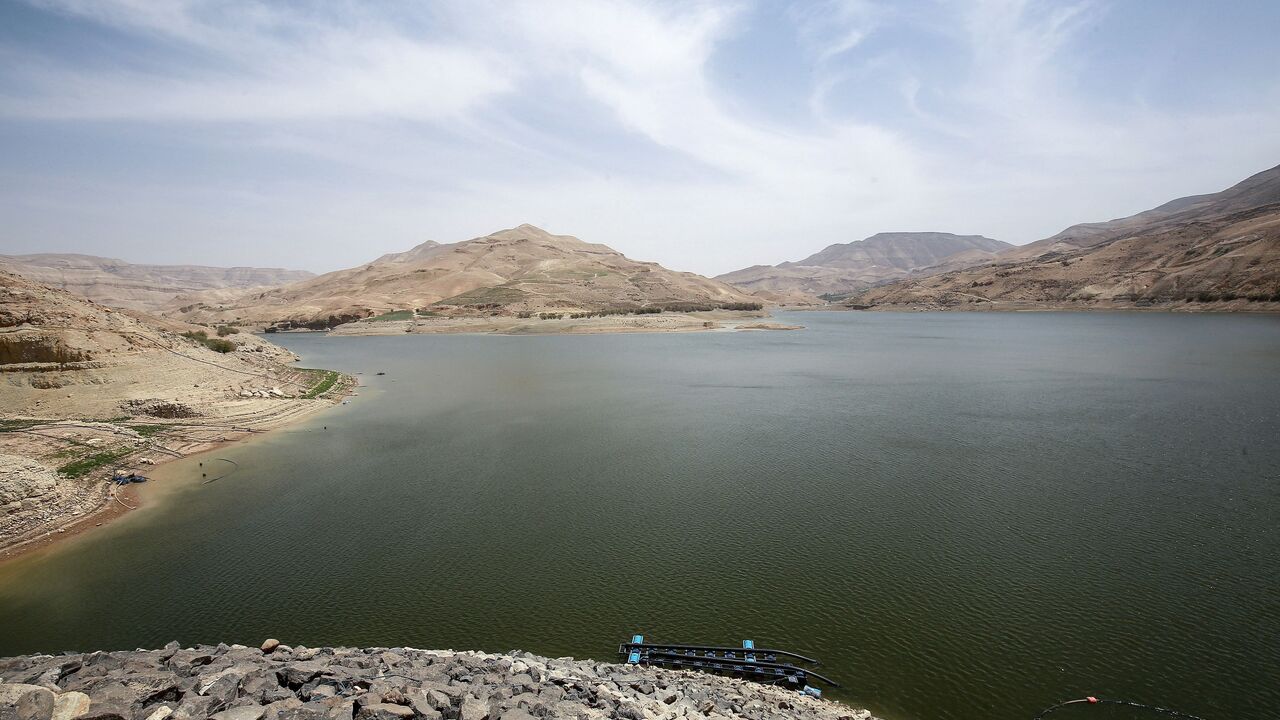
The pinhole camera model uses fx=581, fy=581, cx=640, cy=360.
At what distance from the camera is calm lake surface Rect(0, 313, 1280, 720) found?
34.4 ft

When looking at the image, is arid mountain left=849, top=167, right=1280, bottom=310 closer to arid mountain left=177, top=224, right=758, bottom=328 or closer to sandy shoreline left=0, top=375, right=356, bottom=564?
arid mountain left=177, top=224, right=758, bottom=328

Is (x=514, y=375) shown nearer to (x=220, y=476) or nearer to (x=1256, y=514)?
(x=220, y=476)

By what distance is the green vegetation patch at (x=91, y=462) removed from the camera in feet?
62.6

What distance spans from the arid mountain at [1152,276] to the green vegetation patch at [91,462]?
113m

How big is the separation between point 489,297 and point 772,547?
101m

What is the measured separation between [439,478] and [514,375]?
25418 millimetres

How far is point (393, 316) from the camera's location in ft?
322

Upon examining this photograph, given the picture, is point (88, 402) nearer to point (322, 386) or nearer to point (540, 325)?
point (322, 386)

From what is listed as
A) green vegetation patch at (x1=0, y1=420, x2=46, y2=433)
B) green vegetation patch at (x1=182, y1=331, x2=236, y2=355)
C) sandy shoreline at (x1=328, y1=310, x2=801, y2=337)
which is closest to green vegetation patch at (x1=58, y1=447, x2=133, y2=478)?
green vegetation patch at (x1=0, y1=420, x2=46, y2=433)

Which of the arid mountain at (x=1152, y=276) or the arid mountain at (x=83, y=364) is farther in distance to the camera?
the arid mountain at (x=1152, y=276)

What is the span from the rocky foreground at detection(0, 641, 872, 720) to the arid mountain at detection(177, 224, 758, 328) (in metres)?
92.4

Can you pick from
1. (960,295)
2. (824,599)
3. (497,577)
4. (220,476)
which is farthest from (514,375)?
(960,295)

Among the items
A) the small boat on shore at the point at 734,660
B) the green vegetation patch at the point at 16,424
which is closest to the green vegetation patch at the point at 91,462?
the green vegetation patch at the point at 16,424

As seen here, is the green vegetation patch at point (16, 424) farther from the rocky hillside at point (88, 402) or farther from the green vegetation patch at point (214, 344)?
the green vegetation patch at point (214, 344)
